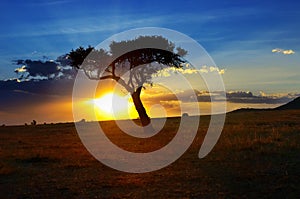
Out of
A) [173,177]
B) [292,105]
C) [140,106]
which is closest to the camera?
[173,177]

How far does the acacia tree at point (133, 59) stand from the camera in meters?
38.6

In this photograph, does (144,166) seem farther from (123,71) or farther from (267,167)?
(123,71)

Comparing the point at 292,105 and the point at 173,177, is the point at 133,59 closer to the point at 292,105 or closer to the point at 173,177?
the point at 173,177

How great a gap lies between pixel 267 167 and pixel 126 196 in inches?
240

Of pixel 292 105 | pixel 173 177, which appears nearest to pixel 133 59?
pixel 173 177

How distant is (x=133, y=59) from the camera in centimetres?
3978

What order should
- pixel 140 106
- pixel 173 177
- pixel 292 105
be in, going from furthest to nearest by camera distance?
pixel 292 105 < pixel 140 106 < pixel 173 177

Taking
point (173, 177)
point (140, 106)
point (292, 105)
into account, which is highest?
point (140, 106)

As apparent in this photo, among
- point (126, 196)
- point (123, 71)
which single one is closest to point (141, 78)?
point (123, 71)

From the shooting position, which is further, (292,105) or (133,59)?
(292,105)

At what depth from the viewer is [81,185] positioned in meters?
13.0

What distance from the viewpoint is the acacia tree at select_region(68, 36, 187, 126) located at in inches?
1518

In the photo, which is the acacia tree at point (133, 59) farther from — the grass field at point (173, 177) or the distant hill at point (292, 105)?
the distant hill at point (292, 105)

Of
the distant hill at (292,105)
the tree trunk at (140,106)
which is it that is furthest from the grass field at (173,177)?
the distant hill at (292,105)
